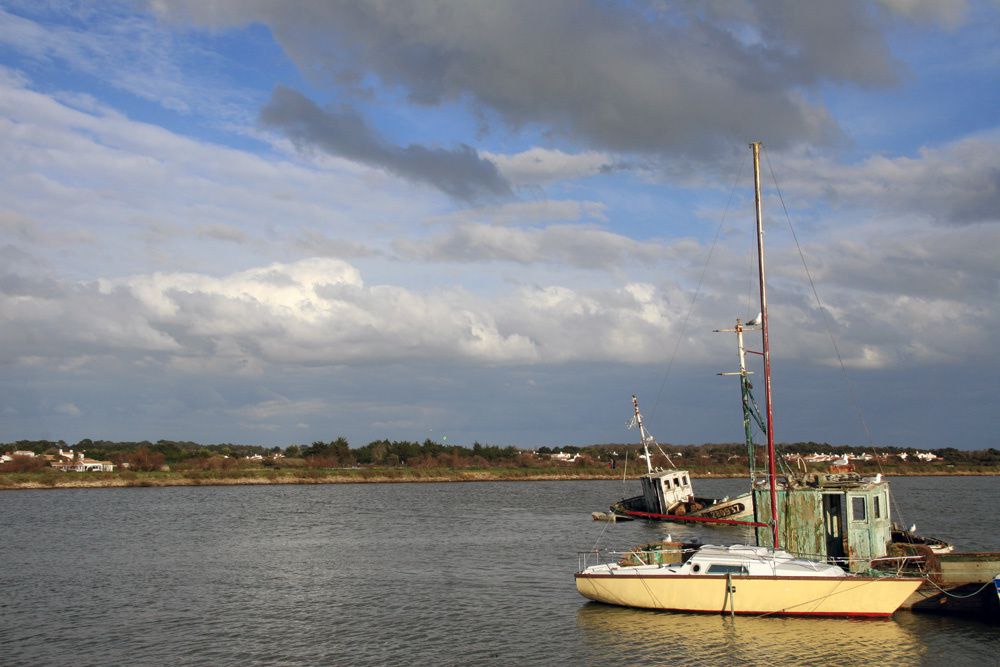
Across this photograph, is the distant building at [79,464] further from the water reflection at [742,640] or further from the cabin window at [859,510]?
the cabin window at [859,510]

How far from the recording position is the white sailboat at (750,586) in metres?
29.1

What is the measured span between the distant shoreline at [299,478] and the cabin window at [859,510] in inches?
3548

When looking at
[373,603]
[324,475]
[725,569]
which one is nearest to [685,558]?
[725,569]

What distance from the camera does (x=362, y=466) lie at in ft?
534

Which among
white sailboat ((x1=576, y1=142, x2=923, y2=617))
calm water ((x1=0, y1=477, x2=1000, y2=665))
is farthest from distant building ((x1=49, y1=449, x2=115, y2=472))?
white sailboat ((x1=576, y1=142, x2=923, y2=617))

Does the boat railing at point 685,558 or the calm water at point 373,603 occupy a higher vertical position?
the boat railing at point 685,558

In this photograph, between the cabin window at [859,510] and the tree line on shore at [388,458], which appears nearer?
the cabin window at [859,510]

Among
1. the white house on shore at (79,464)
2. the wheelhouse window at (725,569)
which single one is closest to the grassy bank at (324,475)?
the white house on shore at (79,464)

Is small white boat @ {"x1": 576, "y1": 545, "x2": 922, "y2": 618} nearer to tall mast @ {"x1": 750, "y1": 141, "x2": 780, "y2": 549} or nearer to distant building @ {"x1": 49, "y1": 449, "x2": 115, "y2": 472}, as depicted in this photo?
tall mast @ {"x1": 750, "y1": 141, "x2": 780, "y2": 549}

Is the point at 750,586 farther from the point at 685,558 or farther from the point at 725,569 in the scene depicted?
the point at 685,558

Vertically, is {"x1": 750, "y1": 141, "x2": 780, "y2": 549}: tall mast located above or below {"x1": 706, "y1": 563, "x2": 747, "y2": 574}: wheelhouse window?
above

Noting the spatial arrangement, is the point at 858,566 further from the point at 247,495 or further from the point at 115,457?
the point at 115,457

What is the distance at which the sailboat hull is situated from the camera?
2900cm

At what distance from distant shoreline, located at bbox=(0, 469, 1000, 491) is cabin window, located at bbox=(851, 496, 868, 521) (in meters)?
90.1
